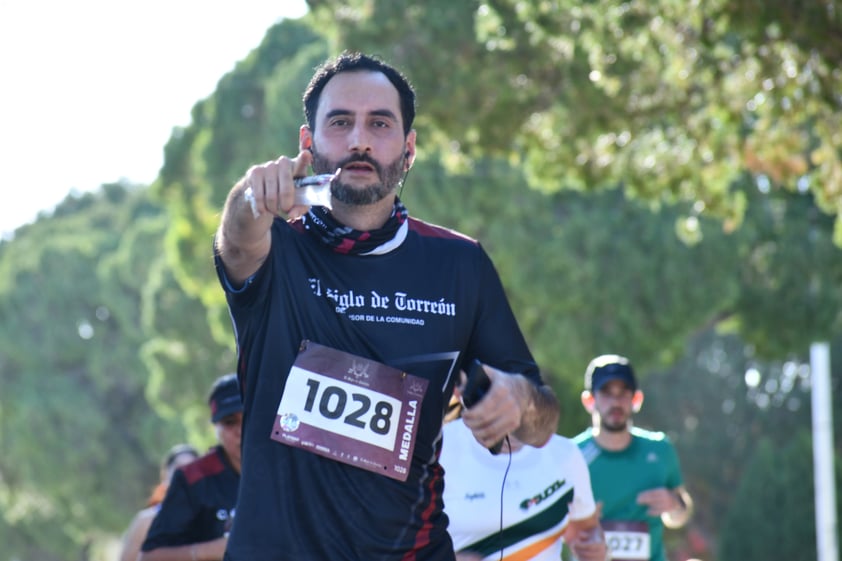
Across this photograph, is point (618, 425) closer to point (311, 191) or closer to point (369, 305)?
point (369, 305)

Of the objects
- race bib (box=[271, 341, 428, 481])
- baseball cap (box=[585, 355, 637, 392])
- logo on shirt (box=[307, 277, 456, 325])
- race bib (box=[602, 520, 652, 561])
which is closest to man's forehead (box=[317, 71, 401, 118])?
logo on shirt (box=[307, 277, 456, 325])

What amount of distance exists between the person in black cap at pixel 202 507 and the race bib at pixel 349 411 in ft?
9.37

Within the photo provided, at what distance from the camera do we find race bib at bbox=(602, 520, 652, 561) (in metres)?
9.41

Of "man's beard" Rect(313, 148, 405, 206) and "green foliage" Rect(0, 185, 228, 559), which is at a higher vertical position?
"green foliage" Rect(0, 185, 228, 559)

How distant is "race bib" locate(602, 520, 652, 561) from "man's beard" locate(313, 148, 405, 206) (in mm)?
5501

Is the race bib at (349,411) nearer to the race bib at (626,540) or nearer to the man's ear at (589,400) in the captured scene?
the race bib at (626,540)

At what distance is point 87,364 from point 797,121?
33492 mm

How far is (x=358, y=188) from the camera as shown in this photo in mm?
4254

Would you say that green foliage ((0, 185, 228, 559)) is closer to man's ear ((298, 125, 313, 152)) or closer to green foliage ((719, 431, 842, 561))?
green foliage ((719, 431, 842, 561))

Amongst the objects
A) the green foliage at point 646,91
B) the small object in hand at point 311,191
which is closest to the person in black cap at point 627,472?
the green foliage at point 646,91

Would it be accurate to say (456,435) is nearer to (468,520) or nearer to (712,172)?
(468,520)

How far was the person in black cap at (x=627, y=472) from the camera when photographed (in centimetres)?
952

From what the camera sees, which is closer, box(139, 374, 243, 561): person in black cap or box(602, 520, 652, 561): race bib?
box(139, 374, 243, 561): person in black cap

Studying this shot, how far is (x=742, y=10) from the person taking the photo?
11305mm
